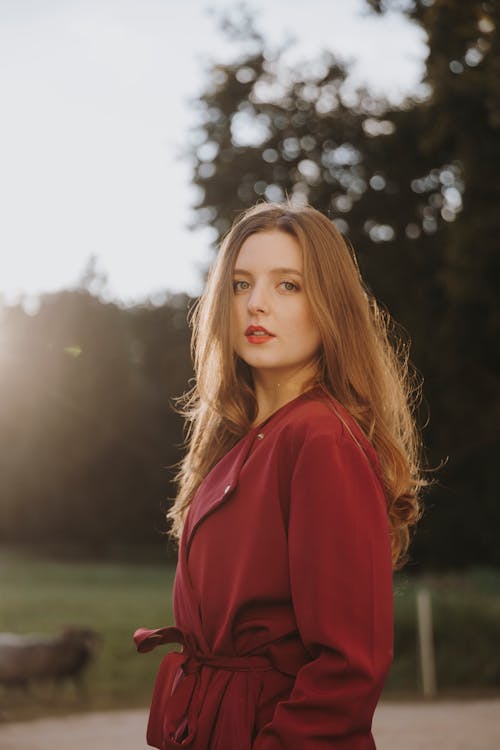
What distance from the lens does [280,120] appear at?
15266 millimetres

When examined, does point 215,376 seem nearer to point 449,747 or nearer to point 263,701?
point 263,701

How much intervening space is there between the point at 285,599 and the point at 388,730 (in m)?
7.12

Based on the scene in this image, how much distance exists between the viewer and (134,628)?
15500mm

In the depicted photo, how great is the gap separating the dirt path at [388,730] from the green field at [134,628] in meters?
0.67

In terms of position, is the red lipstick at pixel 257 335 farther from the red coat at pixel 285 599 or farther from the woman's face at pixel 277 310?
the red coat at pixel 285 599

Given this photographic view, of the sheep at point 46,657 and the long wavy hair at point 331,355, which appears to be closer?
the long wavy hair at point 331,355

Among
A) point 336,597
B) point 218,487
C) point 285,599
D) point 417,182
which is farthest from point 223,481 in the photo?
point 417,182

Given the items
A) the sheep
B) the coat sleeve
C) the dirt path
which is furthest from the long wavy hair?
the sheep

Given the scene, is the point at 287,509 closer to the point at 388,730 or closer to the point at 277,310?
the point at 277,310

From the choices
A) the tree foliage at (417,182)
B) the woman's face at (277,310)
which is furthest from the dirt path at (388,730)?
the woman's face at (277,310)

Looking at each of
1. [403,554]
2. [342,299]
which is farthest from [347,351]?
[403,554]

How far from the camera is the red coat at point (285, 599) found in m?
1.63

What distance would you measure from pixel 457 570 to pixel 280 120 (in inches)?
485

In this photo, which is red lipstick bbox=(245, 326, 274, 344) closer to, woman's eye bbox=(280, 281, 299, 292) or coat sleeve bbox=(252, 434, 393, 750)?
woman's eye bbox=(280, 281, 299, 292)
